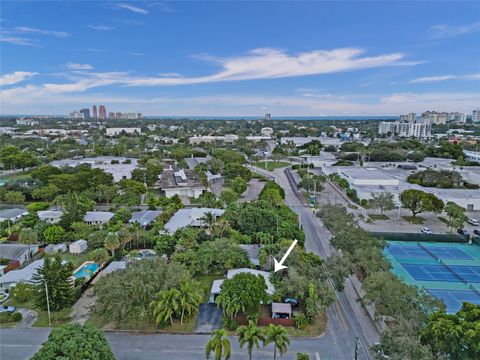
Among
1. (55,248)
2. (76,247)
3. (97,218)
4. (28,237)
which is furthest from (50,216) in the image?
(76,247)

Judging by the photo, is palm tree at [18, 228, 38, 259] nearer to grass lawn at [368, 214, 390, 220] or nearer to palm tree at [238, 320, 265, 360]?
palm tree at [238, 320, 265, 360]

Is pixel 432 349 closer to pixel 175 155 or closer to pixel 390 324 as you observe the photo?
pixel 390 324

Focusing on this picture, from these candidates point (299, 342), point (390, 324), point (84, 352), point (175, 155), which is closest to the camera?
point (84, 352)

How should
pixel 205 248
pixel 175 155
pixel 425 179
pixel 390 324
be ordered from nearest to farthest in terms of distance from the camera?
pixel 390 324, pixel 205 248, pixel 425 179, pixel 175 155

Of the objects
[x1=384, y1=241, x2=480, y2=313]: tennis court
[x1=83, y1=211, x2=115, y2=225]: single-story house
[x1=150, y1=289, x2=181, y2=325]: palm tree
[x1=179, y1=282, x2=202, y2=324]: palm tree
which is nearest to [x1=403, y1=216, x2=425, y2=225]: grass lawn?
[x1=384, y1=241, x2=480, y2=313]: tennis court

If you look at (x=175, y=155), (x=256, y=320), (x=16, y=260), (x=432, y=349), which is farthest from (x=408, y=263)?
(x=175, y=155)

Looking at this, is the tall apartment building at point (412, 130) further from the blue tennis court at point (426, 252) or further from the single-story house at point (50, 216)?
the single-story house at point (50, 216)
